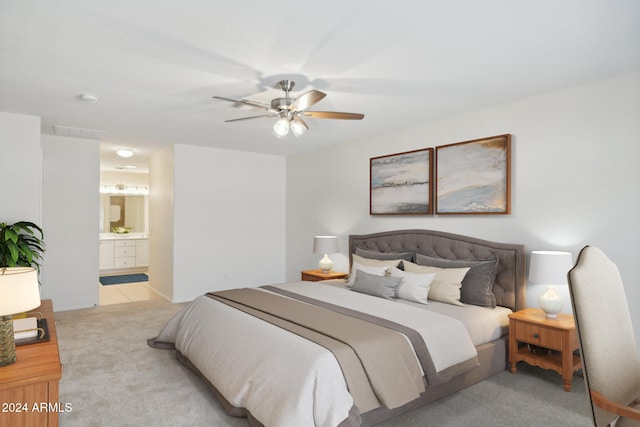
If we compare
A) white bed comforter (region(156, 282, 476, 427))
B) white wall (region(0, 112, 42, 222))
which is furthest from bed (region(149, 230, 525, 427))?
white wall (region(0, 112, 42, 222))

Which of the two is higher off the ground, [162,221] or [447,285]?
[162,221]

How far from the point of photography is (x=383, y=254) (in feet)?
15.1

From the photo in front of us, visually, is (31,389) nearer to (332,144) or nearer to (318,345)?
(318,345)

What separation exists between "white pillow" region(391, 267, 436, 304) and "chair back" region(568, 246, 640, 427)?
192 centimetres

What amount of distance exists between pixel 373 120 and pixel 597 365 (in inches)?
138

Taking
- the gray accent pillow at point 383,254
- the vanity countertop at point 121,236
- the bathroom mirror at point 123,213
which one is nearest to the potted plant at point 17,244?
the gray accent pillow at point 383,254

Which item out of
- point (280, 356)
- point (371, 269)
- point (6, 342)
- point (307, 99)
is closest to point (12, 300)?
point (6, 342)

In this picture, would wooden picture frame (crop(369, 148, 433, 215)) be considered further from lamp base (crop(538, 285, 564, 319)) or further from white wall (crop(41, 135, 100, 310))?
white wall (crop(41, 135, 100, 310))

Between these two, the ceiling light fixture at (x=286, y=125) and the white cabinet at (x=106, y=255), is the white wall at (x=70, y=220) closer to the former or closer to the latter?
the white cabinet at (x=106, y=255)

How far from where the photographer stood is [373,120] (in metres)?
4.46

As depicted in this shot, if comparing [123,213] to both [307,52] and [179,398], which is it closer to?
[179,398]

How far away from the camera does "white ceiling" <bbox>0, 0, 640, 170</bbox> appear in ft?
6.97

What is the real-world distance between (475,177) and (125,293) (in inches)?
237

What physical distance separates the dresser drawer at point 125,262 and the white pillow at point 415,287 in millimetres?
7594
